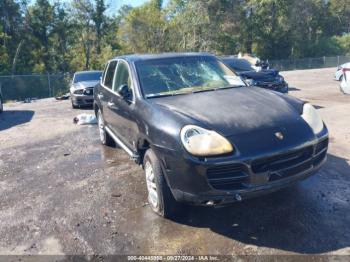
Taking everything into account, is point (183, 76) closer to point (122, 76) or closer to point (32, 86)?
point (122, 76)

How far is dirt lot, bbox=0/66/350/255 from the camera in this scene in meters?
3.62

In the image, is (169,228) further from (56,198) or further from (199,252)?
(56,198)

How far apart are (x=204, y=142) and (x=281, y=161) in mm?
794

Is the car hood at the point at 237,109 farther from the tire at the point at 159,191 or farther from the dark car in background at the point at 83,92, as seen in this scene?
the dark car in background at the point at 83,92

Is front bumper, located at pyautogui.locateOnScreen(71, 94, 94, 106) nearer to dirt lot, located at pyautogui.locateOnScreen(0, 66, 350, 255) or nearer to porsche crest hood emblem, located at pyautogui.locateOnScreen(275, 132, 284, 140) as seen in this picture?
dirt lot, located at pyautogui.locateOnScreen(0, 66, 350, 255)

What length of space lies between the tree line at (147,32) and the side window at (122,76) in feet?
108

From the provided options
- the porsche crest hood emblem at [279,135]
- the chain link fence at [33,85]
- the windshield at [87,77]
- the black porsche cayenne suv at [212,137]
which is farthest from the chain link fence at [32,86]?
the porsche crest hood emblem at [279,135]

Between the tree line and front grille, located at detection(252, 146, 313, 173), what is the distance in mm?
35897

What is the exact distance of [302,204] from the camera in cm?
429

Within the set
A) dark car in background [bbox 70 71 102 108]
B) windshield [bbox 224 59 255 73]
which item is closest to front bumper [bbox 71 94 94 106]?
dark car in background [bbox 70 71 102 108]

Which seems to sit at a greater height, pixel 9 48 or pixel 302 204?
pixel 9 48

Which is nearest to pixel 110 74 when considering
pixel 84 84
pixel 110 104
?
pixel 110 104

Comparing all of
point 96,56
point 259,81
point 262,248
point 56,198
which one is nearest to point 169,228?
point 262,248

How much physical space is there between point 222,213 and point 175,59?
2.36 metres
